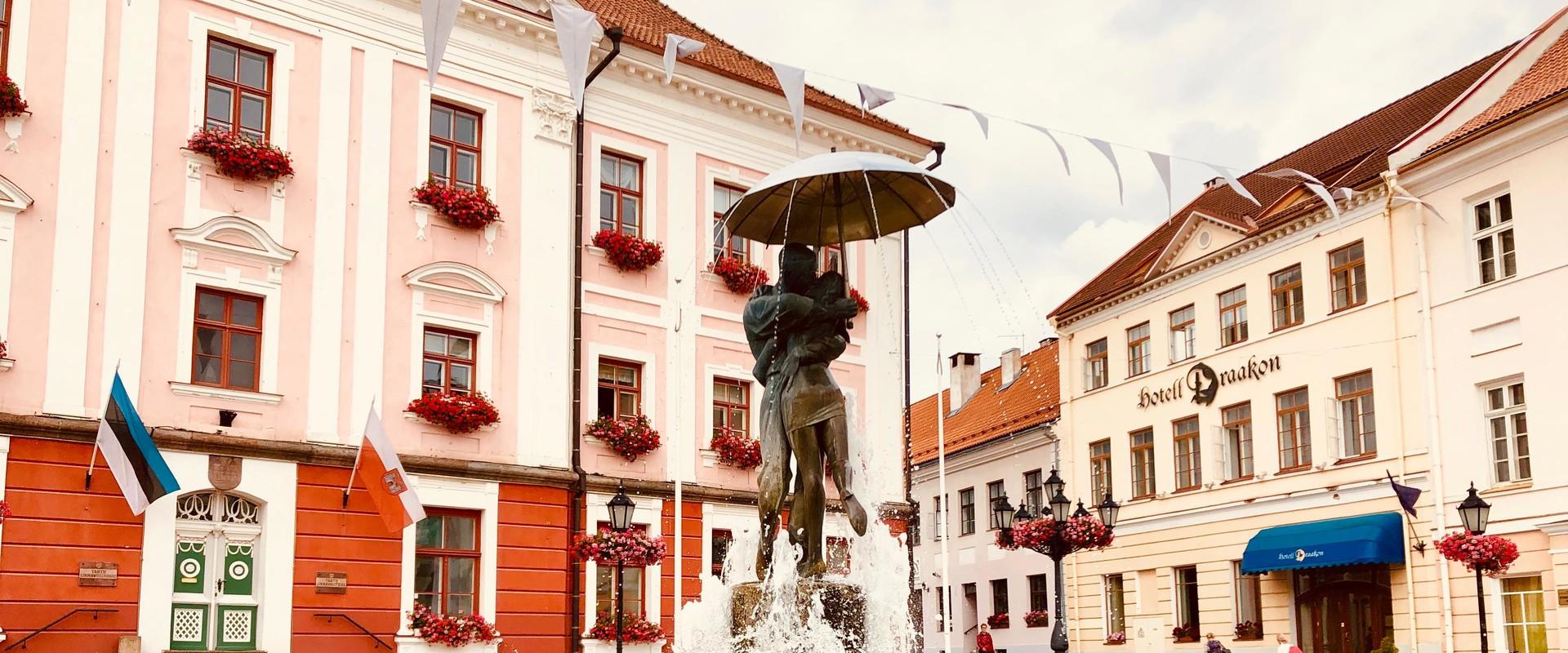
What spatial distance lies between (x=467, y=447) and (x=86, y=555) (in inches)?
215

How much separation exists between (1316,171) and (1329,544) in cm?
903

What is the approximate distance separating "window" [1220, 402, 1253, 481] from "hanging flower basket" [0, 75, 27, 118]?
79.6ft

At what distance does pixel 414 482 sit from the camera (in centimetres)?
2145

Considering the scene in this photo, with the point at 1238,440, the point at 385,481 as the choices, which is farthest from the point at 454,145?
the point at 1238,440

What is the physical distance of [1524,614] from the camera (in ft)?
83.6

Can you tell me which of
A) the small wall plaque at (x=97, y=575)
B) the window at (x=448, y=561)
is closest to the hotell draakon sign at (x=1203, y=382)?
the window at (x=448, y=561)

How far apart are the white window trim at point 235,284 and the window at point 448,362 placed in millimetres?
2339

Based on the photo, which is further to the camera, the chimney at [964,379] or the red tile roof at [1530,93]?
the chimney at [964,379]

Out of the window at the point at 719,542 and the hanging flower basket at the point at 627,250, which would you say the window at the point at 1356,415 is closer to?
the window at the point at 719,542

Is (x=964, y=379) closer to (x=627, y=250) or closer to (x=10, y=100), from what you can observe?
(x=627, y=250)

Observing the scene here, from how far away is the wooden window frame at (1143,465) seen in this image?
118 ft

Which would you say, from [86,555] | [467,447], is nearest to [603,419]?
[467,447]

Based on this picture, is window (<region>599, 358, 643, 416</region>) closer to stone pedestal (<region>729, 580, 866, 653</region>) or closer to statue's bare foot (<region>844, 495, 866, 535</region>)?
statue's bare foot (<region>844, 495, 866, 535</region>)

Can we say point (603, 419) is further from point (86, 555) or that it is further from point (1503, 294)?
point (1503, 294)
